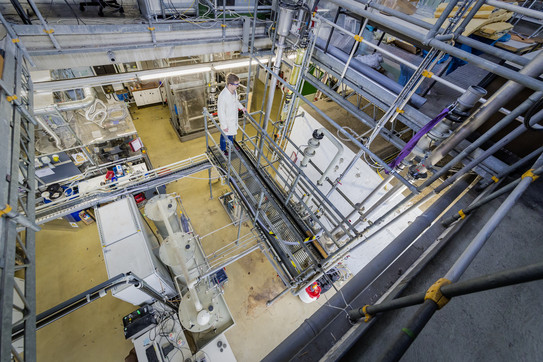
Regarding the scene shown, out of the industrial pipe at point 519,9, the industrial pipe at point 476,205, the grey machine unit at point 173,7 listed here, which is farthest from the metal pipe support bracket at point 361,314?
the grey machine unit at point 173,7

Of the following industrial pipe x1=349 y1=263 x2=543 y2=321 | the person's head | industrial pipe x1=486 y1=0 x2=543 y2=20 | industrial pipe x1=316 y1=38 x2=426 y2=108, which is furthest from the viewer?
the person's head

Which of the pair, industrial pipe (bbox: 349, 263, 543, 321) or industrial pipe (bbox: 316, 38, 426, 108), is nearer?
industrial pipe (bbox: 349, 263, 543, 321)

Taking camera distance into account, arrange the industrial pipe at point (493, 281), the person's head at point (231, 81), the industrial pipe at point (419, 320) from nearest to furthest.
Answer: the industrial pipe at point (493, 281) < the industrial pipe at point (419, 320) < the person's head at point (231, 81)

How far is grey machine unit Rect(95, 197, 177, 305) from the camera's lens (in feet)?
13.5

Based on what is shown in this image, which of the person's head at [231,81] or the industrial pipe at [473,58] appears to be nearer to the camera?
the industrial pipe at [473,58]

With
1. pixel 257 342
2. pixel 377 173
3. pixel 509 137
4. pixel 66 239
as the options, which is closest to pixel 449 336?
pixel 509 137

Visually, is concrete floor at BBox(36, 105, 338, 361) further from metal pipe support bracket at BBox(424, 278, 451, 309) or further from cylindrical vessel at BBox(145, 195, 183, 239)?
metal pipe support bracket at BBox(424, 278, 451, 309)

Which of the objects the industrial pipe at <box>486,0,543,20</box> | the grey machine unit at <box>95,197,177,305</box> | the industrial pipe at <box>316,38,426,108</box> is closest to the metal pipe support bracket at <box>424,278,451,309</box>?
the industrial pipe at <box>486,0,543,20</box>

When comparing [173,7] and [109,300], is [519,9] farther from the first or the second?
[109,300]

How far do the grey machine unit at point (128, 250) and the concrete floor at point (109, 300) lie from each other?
62.4 inches

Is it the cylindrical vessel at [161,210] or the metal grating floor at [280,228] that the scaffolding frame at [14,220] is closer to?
the cylindrical vessel at [161,210]

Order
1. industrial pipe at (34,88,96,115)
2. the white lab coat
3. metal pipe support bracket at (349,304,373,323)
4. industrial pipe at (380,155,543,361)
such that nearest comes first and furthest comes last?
1. industrial pipe at (380,155,543,361)
2. metal pipe support bracket at (349,304,373,323)
3. the white lab coat
4. industrial pipe at (34,88,96,115)

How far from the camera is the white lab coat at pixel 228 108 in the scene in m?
4.01

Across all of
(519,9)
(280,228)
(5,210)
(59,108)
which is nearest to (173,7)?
(59,108)
